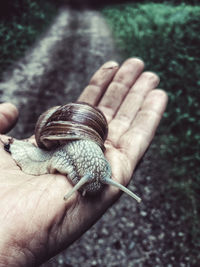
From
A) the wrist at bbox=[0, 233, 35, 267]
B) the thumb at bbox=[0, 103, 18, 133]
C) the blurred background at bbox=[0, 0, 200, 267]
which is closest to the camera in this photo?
the wrist at bbox=[0, 233, 35, 267]

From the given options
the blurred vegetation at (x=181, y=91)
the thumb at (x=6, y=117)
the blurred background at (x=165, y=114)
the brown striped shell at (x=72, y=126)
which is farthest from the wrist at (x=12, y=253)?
the blurred vegetation at (x=181, y=91)

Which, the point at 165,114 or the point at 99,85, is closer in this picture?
the point at 99,85

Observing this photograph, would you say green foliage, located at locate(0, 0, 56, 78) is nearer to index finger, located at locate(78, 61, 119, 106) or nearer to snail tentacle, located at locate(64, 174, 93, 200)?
index finger, located at locate(78, 61, 119, 106)

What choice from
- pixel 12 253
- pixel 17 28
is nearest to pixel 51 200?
pixel 12 253

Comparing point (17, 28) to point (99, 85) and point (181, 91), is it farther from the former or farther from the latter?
point (181, 91)

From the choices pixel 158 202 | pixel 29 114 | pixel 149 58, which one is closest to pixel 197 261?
pixel 158 202

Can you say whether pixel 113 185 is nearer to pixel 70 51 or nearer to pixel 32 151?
pixel 32 151

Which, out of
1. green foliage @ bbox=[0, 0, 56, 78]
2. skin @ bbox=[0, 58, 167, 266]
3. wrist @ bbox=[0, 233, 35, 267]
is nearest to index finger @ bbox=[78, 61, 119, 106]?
skin @ bbox=[0, 58, 167, 266]

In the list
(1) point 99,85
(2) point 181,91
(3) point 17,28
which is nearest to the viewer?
(1) point 99,85
